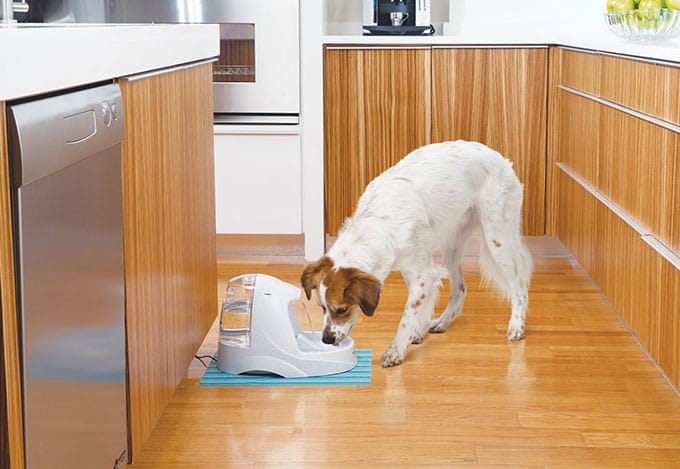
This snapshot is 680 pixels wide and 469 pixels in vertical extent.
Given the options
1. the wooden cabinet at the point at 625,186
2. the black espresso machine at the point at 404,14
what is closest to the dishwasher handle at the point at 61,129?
the wooden cabinet at the point at 625,186

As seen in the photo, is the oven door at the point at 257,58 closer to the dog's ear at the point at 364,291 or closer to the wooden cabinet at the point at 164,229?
the wooden cabinet at the point at 164,229

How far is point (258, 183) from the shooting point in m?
4.39

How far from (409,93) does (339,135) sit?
0.35 metres

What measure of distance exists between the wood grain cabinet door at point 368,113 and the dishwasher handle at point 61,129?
251 cm

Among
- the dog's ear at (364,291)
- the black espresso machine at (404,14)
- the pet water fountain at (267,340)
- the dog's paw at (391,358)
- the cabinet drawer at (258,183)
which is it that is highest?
the black espresso machine at (404,14)

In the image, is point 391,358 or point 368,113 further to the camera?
point 368,113

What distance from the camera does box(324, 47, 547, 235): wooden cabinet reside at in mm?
4293

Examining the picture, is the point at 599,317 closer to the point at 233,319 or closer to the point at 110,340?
the point at 233,319

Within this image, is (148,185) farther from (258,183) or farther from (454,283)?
(258,183)

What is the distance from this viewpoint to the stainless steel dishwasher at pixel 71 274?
4.52 ft

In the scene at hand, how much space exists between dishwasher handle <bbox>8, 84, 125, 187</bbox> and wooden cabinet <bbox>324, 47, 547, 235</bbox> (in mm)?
2523

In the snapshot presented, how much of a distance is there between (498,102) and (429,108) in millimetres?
296

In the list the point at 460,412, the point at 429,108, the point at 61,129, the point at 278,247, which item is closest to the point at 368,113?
the point at 429,108

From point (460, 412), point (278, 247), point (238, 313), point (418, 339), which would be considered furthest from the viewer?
point (278, 247)
